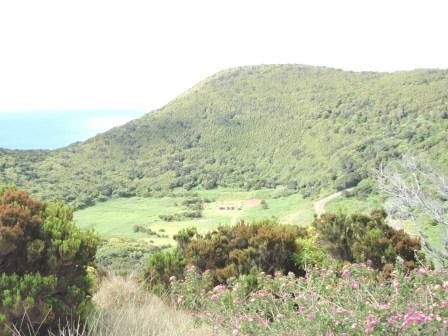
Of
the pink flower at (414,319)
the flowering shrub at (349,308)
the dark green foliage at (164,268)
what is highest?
the pink flower at (414,319)

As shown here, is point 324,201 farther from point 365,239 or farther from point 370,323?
point 370,323

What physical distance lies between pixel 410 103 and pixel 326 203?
26053 mm

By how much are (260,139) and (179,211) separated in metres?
23.1

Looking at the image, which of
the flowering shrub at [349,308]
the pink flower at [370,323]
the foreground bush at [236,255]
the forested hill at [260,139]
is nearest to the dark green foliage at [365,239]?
the foreground bush at [236,255]

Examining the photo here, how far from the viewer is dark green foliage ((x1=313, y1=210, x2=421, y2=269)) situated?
21.9ft

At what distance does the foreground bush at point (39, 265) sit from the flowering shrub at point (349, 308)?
0.99m

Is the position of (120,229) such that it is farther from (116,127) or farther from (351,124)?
(116,127)

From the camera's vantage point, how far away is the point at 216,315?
14.2 ft

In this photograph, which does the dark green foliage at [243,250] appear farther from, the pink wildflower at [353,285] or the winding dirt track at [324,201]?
the winding dirt track at [324,201]

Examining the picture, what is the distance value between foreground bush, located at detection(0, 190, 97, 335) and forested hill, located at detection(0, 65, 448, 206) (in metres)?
53.5

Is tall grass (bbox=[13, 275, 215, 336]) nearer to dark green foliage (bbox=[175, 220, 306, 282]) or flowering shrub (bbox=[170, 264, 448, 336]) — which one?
flowering shrub (bbox=[170, 264, 448, 336])

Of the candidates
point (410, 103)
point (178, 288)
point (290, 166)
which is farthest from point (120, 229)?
point (178, 288)

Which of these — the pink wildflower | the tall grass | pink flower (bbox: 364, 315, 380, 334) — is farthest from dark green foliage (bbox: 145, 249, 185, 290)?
pink flower (bbox: 364, 315, 380, 334)

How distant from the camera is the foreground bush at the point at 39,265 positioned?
13.0 feet
